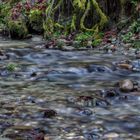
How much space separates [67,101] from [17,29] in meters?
9.83

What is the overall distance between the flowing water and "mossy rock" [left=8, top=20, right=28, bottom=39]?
4.72 m

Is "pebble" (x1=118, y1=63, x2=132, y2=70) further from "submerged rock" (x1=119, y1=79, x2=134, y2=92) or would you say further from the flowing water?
"submerged rock" (x1=119, y1=79, x2=134, y2=92)

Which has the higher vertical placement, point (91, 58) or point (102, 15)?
point (102, 15)

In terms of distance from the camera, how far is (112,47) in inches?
539

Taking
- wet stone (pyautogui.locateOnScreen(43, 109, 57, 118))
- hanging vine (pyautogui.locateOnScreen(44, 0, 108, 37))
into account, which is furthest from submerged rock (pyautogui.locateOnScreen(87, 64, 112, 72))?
hanging vine (pyautogui.locateOnScreen(44, 0, 108, 37))

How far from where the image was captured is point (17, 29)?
54.7ft

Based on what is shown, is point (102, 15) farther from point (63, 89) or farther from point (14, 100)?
point (14, 100)

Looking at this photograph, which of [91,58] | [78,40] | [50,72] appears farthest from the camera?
[78,40]

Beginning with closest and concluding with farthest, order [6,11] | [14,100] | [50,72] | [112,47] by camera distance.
A: [14,100], [50,72], [112,47], [6,11]

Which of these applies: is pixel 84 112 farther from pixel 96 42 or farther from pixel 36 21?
pixel 36 21

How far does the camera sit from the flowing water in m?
5.80

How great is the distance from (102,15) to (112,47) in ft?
6.33

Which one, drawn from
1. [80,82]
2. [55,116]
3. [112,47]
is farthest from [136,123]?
[112,47]

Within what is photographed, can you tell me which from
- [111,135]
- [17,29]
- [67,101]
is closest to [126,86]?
[67,101]
